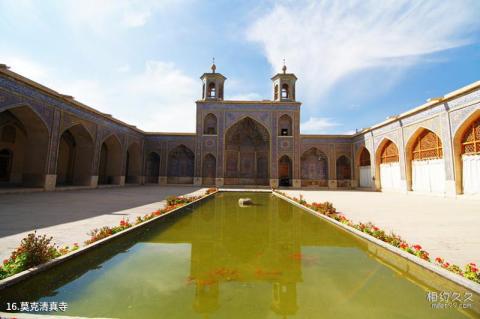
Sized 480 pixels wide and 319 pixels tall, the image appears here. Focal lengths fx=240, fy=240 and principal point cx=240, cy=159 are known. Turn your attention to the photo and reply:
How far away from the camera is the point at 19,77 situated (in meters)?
10.1

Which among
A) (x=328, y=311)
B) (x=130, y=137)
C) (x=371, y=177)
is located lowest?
(x=328, y=311)

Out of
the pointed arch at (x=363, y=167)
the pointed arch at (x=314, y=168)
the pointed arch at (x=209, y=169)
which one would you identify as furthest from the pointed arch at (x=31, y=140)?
the pointed arch at (x=363, y=167)

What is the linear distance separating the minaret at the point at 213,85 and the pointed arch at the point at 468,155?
16.2m

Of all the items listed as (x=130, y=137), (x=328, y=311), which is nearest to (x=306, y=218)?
(x=328, y=311)

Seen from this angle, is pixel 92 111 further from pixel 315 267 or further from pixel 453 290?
pixel 453 290

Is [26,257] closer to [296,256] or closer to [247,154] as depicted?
[296,256]

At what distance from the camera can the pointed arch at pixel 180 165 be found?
72.2 feet

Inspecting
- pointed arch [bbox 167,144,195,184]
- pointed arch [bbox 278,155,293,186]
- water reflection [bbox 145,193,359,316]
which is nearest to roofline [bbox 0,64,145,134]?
pointed arch [bbox 167,144,195,184]

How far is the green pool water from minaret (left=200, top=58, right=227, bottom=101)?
1853 centimetres

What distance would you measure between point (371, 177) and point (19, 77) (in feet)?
71.6

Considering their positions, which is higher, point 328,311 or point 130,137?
point 130,137

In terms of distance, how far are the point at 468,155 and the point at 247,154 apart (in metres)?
14.9

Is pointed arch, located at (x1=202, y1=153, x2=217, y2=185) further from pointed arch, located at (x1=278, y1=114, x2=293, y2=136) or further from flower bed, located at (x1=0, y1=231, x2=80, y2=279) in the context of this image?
flower bed, located at (x1=0, y1=231, x2=80, y2=279)

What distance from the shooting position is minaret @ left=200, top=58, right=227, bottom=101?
2120cm
